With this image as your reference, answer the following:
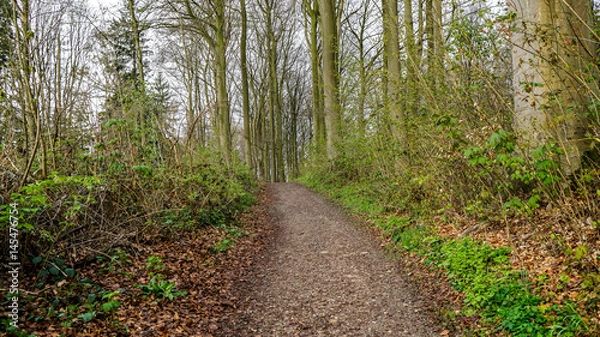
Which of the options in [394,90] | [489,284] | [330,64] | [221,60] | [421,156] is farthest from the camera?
[221,60]

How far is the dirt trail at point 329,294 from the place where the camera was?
4000 mm

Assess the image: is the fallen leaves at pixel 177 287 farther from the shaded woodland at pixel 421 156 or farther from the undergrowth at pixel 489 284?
the undergrowth at pixel 489 284

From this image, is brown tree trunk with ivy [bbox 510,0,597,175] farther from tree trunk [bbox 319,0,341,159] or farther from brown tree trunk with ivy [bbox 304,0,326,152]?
brown tree trunk with ivy [bbox 304,0,326,152]

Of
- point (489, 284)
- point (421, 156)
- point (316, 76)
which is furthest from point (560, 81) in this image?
point (316, 76)

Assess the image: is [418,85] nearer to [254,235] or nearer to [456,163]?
[456,163]

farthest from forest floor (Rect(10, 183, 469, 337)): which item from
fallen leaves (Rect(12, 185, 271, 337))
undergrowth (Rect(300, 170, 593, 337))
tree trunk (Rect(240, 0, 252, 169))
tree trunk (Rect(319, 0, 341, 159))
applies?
tree trunk (Rect(240, 0, 252, 169))

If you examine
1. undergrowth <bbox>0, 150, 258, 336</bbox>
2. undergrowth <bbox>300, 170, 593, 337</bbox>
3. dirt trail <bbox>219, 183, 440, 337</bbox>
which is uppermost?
undergrowth <bbox>0, 150, 258, 336</bbox>

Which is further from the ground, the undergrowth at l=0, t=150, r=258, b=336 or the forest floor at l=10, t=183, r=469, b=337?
the undergrowth at l=0, t=150, r=258, b=336

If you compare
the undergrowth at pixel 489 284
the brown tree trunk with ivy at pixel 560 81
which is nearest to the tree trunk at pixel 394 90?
the undergrowth at pixel 489 284

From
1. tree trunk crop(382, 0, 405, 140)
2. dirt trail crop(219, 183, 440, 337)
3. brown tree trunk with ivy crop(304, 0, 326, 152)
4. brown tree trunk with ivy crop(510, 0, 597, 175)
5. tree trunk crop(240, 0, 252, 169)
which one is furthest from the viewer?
brown tree trunk with ivy crop(304, 0, 326, 152)

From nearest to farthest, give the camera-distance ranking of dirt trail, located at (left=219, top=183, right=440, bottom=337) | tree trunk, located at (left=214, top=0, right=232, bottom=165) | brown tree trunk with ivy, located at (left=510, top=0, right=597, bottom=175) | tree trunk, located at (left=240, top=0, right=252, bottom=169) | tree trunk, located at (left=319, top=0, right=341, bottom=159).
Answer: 1. dirt trail, located at (left=219, top=183, right=440, bottom=337)
2. brown tree trunk with ivy, located at (left=510, top=0, right=597, bottom=175)
3. tree trunk, located at (left=319, top=0, right=341, bottom=159)
4. tree trunk, located at (left=214, top=0, right=232, bottom=165)
5. tree trunk, located at (left=240, top=0, right=252, bottom=169)

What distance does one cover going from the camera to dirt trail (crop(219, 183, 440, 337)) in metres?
4.00

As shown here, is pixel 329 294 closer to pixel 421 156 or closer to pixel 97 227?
pixel 97 227

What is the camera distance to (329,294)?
4871mm
